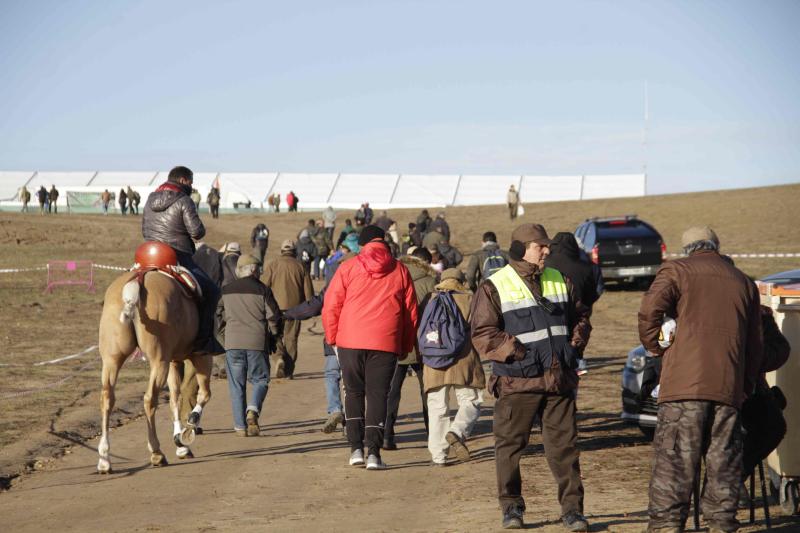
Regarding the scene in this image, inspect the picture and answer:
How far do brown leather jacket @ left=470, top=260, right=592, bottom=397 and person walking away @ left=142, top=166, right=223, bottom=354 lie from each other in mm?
4512

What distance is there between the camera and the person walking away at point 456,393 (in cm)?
1141

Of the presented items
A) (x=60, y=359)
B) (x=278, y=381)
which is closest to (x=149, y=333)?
(x=278, y=381)

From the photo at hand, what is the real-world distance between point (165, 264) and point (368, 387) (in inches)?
97.6

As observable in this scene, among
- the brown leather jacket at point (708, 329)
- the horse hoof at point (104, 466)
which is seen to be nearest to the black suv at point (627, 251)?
the horse hoof at point (104, 466)

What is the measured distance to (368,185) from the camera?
314ft

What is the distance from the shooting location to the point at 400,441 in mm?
13195

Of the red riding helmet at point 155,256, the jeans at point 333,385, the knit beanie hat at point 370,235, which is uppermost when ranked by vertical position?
the knit beanie hat at point 370,235

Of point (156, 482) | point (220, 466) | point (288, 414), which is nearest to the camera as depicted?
point (156, 482)

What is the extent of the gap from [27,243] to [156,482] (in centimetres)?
4311

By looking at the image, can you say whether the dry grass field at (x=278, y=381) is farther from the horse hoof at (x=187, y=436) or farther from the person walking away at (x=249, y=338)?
the horse hoof at (x=187, y=436)

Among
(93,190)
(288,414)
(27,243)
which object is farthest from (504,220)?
(288,414)

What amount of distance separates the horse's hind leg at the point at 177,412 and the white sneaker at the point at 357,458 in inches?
68.7

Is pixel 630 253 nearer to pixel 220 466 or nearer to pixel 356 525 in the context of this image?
pixel 220 466

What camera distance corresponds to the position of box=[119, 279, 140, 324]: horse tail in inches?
437
